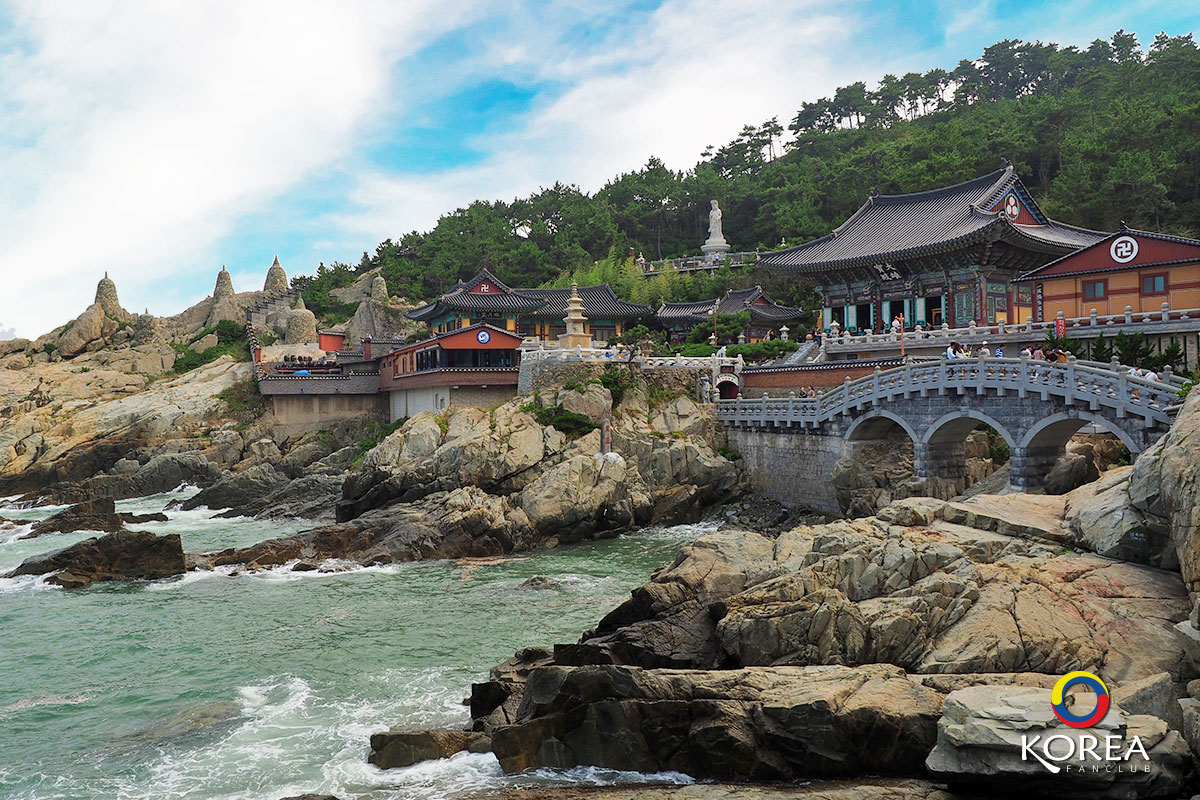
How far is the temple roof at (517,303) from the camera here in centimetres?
5862

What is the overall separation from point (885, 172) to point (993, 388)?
154 ft

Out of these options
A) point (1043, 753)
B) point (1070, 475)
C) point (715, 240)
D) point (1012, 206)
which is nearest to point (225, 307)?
point (715, 240)

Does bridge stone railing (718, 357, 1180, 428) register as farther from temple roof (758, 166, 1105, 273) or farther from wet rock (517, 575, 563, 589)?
wet rock (517, 575, 563, 589)

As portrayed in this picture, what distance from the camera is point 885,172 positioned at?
6862 centimetres

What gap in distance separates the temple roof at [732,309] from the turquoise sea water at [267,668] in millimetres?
27799

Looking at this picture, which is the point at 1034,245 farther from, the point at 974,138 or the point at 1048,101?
the point at 1048,101

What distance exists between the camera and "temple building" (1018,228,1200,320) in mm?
32312

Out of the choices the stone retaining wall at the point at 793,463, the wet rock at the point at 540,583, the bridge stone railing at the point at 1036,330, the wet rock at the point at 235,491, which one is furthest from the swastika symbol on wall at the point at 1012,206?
the wet rock at the point at 235,491

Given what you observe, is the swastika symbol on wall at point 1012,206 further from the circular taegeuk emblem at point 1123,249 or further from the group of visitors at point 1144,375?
the group of visitors at point 1144,375

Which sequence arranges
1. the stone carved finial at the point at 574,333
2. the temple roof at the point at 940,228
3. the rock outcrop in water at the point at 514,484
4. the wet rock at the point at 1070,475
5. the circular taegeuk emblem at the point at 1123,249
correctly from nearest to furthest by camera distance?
1. the wet rock at the point at 1070,475
2. the rock outcrop in water at the point at 514,484
3. the circular taegeuk emblem at the point at 1123,249
4. the temple roof at the point at 940,228
5. the stone carved finial at the point at 574,333

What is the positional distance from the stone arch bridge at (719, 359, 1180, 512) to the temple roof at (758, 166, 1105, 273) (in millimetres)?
11372

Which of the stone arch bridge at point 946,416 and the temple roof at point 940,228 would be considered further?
the temple roof at point 940,228

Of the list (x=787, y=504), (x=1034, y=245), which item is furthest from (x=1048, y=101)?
(x=787, y=504)

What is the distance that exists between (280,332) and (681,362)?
4230 centimetres
